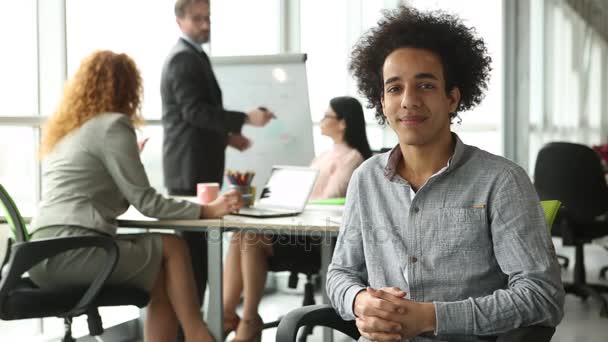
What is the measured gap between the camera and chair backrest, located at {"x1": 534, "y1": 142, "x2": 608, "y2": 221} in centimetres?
407

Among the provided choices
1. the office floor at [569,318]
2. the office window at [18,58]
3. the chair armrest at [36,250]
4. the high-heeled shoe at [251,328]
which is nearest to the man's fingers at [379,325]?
the chair armrest at [36,250]

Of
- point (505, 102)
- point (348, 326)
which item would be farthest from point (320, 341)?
point (505, 102)

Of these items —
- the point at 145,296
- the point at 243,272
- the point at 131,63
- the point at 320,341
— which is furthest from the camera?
the point at 320,341

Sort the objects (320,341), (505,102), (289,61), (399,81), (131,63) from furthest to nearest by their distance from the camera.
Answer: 1. (505,102)
2. (289,61)
3. (320,341)
4. (131,63)
5. (399,81)

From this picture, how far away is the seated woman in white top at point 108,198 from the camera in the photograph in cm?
258

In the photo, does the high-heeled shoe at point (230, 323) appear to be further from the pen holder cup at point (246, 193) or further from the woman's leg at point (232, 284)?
the pen holder cup at point (246, 193)

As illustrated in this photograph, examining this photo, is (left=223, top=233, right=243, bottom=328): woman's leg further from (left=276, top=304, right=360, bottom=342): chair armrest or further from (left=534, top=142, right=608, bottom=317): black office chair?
(left=534, top=142, right=608, bottom=317): black office chair

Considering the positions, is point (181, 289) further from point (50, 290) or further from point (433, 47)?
point (433, 47)

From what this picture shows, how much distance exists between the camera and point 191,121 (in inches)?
146

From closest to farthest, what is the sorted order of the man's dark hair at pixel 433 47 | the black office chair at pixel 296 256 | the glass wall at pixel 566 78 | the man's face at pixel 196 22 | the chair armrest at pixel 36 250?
the man's dark hair at pixel 433 47 < the chair armrest at pixel 36 250 < the black office chair at pixel 296 256 < the man's face at pixel 196 22 < the glass wall at pixel 566 78

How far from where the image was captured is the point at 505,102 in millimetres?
6590

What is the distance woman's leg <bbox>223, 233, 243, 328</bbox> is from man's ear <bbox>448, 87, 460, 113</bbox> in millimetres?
1926

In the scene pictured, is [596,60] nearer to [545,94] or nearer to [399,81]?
[545,94]

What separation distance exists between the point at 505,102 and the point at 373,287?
5330 mm
